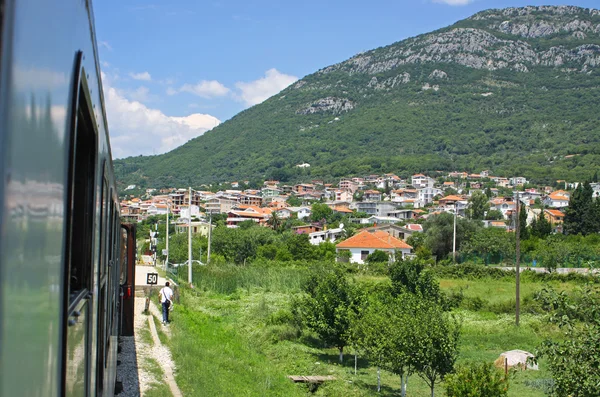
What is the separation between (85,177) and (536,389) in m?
17.4

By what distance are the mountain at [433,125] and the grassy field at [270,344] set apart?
108751 mm

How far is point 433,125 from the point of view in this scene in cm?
16750

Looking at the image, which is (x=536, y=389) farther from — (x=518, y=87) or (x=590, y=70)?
(x=590, y=70)

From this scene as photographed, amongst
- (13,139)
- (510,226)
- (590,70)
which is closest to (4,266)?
(13,139)

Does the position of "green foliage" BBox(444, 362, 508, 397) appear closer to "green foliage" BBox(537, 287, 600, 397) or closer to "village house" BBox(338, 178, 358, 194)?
"green foliage" BBox(537, 287, 600, 397)

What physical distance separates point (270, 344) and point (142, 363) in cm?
843

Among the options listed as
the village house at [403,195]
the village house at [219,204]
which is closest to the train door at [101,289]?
the village house at [219,204]

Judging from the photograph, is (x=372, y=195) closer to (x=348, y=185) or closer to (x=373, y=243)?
(x=348, y=185)

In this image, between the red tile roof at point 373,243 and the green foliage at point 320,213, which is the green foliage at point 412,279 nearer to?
the red tile roof at point 373,243

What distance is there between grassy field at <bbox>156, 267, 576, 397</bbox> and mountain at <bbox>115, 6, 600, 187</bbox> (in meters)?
109

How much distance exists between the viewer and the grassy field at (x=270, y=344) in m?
13.4

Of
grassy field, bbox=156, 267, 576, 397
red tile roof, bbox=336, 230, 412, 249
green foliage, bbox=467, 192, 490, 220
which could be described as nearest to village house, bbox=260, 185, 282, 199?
green foliage, bbox=467, 192, 490, 220

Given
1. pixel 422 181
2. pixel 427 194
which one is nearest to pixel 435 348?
pixel 427 194

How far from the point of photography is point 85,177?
2711mm
